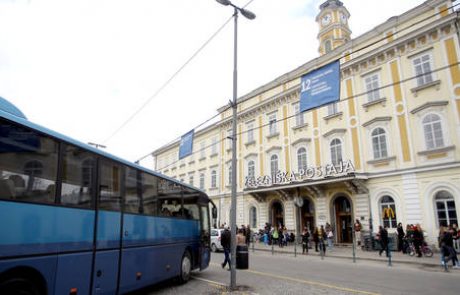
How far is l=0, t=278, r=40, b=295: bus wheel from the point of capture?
477 centimetres

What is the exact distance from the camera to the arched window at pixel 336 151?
81.9 feet

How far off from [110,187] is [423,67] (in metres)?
21.2

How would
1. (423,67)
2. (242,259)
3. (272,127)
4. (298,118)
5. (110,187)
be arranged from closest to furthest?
1. (110,187)
2. (242,259)
3. (423,67)
4. (298,118)
5. (272,127)

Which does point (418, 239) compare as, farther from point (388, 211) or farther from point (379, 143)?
point (379, 143)

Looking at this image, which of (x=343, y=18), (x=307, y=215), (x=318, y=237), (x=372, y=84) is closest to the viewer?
(x=318, y=237)

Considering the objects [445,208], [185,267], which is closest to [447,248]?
[445,208]

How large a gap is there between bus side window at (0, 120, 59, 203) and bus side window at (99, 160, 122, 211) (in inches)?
48.7

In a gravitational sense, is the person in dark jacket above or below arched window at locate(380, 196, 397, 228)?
below

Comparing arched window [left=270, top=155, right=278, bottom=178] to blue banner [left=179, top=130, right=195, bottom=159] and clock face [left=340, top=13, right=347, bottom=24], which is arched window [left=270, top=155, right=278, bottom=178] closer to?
blue banner [left=179, top=130, right=195, bottom=159]

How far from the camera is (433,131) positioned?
2002cm

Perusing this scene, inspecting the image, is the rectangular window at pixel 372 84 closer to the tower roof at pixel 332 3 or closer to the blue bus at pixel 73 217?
the tower roof at pixel 332 3

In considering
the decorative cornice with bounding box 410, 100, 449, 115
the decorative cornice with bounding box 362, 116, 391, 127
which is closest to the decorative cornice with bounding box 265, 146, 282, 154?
the decorative cornice with bounding box 362, 116, 391, 127

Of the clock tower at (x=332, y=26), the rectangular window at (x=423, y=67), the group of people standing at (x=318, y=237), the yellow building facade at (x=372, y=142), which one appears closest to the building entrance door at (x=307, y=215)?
the yellow building facade at (x=372, y=142)

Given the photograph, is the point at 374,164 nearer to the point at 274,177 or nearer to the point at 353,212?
the point at 353,212
